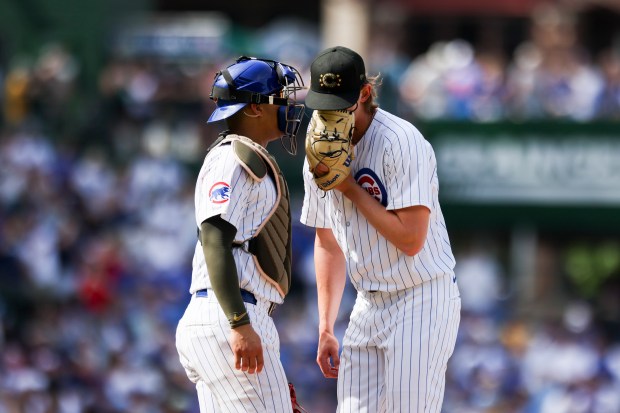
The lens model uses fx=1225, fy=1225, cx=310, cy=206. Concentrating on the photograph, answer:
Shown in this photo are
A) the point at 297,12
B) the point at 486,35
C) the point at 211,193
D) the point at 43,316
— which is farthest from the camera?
the point at 297,12

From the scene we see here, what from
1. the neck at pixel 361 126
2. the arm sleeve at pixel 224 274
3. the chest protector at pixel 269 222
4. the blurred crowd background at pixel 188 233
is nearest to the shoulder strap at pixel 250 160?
the chest protector at pixel 269 222

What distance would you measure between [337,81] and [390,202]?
1.67ft

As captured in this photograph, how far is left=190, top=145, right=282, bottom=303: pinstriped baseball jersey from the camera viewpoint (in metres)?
4.49

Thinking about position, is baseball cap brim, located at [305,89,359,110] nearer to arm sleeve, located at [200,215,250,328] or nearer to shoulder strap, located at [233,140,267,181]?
shoulder strap, located at [233,140,267,181]

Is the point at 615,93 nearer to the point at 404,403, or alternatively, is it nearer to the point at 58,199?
the point at 58,199

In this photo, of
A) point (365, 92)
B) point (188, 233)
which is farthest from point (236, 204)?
point (188, 233)

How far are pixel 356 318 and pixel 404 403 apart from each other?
41 centimetres

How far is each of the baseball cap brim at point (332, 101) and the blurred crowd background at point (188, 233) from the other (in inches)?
279

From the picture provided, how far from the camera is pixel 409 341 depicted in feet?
15.7

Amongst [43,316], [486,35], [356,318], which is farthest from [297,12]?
[356,318]

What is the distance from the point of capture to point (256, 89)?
470cm

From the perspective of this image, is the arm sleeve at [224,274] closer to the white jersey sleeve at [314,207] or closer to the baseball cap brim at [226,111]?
the baseball cap brim at [226,111]

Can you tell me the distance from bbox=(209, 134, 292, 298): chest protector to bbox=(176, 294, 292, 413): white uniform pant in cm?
15

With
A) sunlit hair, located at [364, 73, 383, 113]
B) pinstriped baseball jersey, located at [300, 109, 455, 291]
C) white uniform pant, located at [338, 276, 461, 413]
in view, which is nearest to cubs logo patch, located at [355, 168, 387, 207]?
pinstriped baseball jersey, located at [300, 109, 455, 291]
